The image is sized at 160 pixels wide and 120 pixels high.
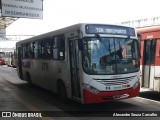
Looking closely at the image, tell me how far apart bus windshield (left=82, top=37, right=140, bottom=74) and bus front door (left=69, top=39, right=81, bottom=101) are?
1.93ft

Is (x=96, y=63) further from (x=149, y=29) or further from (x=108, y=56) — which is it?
(x=149, y=29)

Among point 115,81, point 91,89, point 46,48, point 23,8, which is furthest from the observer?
point 23,8

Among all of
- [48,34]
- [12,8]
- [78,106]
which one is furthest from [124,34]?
[12,8]

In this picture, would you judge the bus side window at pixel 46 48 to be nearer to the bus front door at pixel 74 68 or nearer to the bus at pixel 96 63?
the bus at pixel 96 63

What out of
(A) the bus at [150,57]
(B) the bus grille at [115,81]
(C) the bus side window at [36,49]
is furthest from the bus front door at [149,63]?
(C) the bus side window at [36,49]

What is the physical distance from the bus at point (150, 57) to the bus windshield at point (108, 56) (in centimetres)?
233

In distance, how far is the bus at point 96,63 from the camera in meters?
9.64

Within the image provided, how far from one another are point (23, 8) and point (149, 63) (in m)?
10.3

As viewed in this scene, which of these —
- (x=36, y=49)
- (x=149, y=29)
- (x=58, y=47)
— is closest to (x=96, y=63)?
(x=58, y=47)

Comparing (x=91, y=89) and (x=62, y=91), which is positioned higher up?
(x=91, y=89)

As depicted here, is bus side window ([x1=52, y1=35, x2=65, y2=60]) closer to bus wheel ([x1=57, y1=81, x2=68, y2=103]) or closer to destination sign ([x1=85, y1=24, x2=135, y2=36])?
bus wheel ([x1=57, y1=81, x2=68, y2=103])

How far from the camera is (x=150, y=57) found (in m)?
13.1

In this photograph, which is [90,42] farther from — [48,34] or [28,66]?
[28,66]

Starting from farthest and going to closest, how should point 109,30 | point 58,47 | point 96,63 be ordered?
point 58,47, point 109,30, point 96,63
